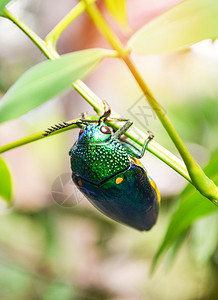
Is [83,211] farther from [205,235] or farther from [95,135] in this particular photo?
[95,135]

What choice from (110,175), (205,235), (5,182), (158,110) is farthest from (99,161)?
(205,235)

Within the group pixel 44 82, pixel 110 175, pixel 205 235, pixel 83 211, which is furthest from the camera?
pixel 83 211

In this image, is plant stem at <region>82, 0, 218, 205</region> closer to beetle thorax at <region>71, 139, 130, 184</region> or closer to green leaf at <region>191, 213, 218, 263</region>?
beetle thorax at <region>71, 139, 130, 184</region>

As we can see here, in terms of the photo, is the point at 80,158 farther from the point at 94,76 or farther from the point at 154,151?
the point at 94,76

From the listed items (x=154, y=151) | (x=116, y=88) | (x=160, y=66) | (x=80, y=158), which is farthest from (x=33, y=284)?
(x=154, y=151)

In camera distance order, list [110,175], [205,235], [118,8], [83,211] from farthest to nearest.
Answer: [83,211] → [205,235] → [110,175] → [118,8]

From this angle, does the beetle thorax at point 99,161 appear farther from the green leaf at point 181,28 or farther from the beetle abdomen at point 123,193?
the green leaf at point 181,28
